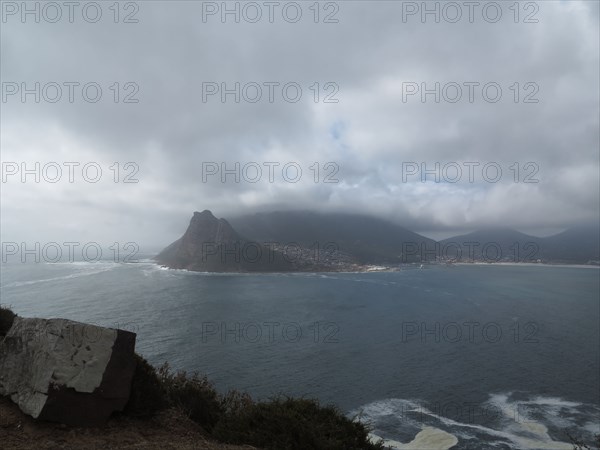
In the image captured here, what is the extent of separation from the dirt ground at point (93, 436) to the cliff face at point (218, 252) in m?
137

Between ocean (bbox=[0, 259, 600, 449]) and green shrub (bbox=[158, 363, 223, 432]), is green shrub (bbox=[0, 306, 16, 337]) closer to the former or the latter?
green shrub (bbox=[158, 363, 223, 432])

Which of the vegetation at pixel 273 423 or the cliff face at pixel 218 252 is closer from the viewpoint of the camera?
the vegetation at pixel 273 423

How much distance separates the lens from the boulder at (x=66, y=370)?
8.53 m

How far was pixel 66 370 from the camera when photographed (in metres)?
8.77

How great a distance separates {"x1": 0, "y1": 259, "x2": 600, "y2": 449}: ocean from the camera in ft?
96.2

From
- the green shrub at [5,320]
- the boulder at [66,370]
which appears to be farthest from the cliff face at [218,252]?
the boulder at [66,370]

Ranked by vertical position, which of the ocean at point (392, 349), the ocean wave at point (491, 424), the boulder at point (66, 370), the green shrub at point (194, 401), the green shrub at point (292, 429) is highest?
the boulder at point (66, 370)

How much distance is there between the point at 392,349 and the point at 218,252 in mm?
120037

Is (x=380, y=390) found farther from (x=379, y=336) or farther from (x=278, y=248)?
(x=278, y=248)

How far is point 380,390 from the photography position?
33906mm

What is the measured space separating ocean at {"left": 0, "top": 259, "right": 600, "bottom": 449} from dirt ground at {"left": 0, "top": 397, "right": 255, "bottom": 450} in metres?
6.43

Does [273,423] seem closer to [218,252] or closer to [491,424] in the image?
[491,424]

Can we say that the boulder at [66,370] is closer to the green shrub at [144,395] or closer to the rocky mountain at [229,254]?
the green shrub at [144,395]

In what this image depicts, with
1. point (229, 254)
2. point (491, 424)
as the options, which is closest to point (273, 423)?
point (491, 424)
